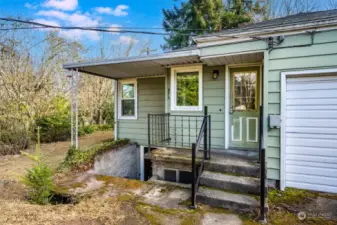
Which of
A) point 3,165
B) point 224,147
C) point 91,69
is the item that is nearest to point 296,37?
point 224,147

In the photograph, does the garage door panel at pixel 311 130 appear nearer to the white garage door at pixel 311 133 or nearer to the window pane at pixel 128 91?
the white garage door at pixel 311 133

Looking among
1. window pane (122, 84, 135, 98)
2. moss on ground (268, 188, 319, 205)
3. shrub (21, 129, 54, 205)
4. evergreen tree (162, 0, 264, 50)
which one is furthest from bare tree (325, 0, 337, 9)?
shrub (21, 129, 54, 205)

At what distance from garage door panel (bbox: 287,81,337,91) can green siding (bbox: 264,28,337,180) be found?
26 centimetres

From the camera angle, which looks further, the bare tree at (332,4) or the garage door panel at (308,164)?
the bare tree at (332,4)

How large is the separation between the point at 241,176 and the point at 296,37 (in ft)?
8.24

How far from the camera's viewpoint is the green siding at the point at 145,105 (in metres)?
6.22

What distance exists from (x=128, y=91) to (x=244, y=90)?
392cm

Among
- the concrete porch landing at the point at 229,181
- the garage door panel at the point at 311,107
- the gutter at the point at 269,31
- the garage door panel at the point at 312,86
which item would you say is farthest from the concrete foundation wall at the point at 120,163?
the garage door panel at the point at 312,86

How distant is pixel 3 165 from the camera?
17.7 ft

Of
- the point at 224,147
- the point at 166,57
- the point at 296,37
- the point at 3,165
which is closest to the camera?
the point at 296,37

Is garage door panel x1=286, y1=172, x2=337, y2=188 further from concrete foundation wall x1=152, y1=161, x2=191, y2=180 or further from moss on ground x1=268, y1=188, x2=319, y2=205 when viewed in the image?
concrete foundation wall x1=152, y1=161, x2=191, y2=180

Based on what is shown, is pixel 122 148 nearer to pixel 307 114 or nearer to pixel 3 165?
pixel 3 165

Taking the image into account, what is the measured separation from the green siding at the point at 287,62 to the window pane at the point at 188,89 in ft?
6.33

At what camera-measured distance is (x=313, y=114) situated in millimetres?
3311
